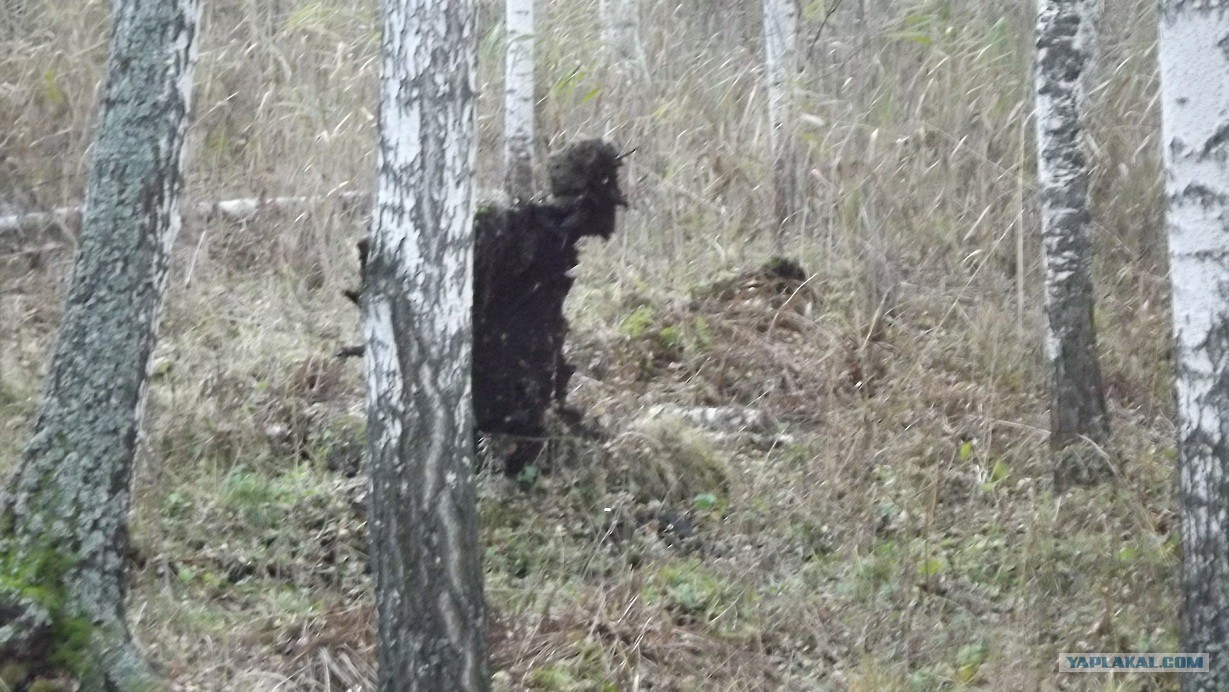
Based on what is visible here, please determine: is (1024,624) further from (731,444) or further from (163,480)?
(163,480)

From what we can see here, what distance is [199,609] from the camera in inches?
219

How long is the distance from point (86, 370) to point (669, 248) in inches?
231

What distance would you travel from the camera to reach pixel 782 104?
32.1 ft

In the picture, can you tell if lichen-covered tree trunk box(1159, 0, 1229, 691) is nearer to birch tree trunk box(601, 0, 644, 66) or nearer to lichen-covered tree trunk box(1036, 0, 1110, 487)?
lichen-covered tree trunk box(1036, 0, 1110, 487)

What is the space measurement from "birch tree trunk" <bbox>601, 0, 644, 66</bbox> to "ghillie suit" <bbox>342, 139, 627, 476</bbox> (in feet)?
13.8

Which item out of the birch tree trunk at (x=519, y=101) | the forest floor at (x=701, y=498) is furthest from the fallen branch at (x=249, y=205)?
the birch tree trunk at (x=519, y=101)

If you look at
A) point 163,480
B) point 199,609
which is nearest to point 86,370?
point 199,609

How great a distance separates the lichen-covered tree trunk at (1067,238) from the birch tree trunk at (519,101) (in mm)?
4036

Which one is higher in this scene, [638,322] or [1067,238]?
[1067,238]

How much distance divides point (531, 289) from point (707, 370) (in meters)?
2.26

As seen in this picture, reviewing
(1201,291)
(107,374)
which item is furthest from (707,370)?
(1201,291)

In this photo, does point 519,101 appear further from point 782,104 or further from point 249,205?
point 249,205

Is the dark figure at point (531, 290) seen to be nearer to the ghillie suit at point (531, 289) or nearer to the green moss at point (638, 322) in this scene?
the ghillie suit at point (531, 289)

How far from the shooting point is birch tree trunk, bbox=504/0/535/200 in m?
9.55
